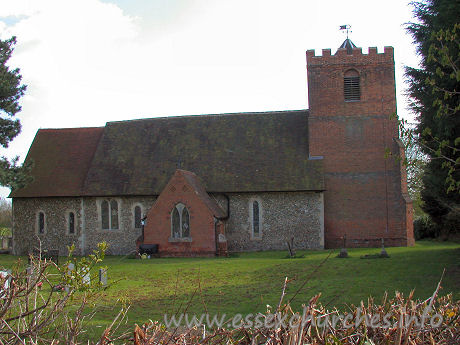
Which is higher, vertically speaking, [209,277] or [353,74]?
[353,74]

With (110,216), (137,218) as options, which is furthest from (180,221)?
(110,216)

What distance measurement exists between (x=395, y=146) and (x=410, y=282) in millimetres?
15465

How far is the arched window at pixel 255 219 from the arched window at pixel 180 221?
4.03 m

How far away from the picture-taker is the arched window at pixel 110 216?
1204 inches

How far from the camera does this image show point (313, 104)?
3048cm

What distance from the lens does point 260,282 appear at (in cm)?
1644

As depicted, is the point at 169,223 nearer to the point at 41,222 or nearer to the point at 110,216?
the point at 110,216

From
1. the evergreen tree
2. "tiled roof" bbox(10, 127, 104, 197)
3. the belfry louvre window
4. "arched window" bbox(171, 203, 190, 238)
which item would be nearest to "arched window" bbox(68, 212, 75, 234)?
"tiled roof" bbox(10, 127, 104, 197)

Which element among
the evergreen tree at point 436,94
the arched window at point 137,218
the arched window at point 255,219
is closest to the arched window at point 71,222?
the arched window at point 137,218

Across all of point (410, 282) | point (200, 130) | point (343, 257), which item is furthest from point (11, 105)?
point (410, 282)

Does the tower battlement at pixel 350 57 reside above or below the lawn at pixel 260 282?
above

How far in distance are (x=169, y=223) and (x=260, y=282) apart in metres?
11.8

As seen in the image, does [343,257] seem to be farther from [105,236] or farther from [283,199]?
[105,236]

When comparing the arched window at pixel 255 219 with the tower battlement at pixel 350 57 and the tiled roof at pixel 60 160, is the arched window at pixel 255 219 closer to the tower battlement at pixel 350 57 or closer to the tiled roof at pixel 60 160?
the tower battlement at pixel 350 57
